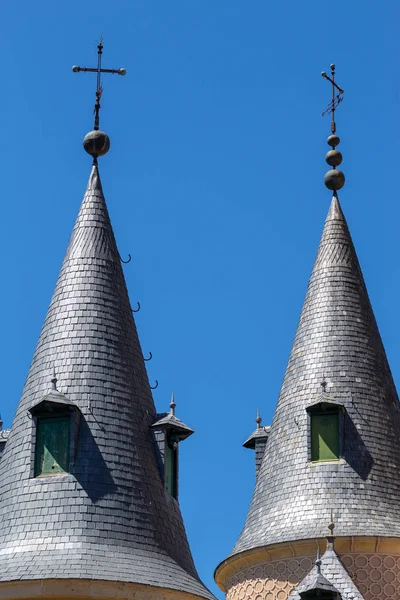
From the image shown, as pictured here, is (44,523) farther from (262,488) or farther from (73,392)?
(262,488)

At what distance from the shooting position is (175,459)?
38.1 metres

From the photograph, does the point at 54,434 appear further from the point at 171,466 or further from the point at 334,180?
the point at 334,180

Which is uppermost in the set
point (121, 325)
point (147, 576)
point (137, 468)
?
point (121, 325)

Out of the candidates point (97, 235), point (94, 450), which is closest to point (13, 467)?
point (94, 450)

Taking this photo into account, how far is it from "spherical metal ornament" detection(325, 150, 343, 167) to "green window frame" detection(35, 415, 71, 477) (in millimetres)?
10010

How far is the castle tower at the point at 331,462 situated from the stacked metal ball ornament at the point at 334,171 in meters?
0.95

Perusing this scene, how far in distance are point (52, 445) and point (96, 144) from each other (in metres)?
6.45

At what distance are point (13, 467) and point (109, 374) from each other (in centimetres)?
239

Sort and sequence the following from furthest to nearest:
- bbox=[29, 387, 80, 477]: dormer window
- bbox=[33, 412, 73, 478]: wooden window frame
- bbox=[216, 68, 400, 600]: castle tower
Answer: bbox=[216, 68, 400, 600]: castle tower
bbox=[29, 387, 80, 477]: dormer window
bbox=[33, 412, 73, 478]: wooden window frame

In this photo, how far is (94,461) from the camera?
36188mm

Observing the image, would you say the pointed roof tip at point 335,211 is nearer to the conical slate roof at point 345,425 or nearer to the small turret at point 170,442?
the conical slate roof at point 345,425

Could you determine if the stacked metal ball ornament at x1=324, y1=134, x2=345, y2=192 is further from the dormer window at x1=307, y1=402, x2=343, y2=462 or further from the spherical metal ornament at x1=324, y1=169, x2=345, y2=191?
the dormer window at x1=307, y1=402, x2=343, y2=462

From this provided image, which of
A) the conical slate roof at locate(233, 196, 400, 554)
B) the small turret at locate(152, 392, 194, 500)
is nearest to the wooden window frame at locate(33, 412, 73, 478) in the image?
the small turret at locate(152, 392, 194, 500)

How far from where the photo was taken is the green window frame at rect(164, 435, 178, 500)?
37.4m
